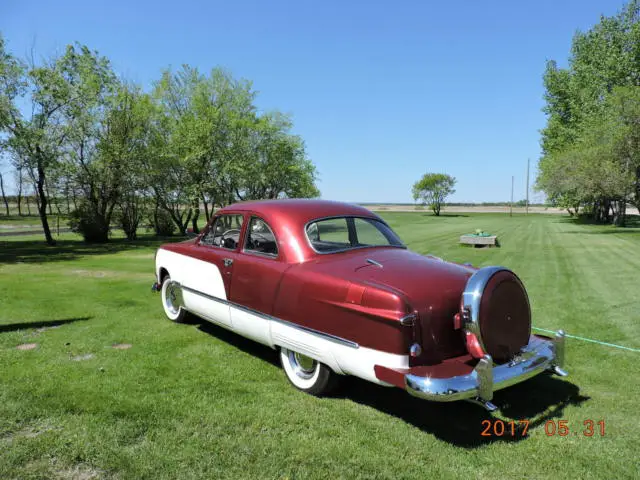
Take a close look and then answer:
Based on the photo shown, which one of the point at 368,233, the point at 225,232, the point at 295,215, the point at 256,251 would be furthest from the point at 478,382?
the point at 225,232

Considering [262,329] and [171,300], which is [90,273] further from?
[262,329]

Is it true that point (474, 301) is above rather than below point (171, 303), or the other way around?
above

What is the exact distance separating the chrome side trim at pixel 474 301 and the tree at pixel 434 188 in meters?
89.2

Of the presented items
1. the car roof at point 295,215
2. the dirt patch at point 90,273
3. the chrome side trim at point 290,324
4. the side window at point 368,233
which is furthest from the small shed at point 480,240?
the chrome side trim at point 290,324

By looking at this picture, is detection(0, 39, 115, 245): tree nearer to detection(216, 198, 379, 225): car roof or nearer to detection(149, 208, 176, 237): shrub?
detection(149, 208, 176, 237): shrub

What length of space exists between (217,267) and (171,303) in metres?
2.08

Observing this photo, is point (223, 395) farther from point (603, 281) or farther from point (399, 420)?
point (603, 281)

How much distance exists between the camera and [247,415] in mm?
3689

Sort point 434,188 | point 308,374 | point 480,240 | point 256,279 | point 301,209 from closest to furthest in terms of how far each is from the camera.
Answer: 1. point 308,374
2. point 256,279
3. point 301,209
4. point 480,240
5. point 434,188

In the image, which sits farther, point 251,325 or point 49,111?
point 49,111

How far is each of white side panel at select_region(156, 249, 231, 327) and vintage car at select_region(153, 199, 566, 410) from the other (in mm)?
42

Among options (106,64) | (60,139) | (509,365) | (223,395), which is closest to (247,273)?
(223,395)

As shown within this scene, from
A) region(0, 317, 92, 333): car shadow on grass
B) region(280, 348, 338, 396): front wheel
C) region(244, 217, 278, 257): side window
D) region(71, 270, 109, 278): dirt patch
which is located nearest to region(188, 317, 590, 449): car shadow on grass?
region(280, 348, 338, 396): front wheel

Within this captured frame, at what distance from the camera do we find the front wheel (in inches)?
157
